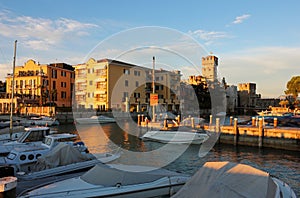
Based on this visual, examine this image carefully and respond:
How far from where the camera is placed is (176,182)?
31.8 feet

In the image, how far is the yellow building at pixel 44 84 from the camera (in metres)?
63.6

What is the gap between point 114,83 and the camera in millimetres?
67125

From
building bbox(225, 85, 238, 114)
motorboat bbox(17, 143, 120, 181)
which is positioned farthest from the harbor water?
building bbox(225, 85, 238, 114)

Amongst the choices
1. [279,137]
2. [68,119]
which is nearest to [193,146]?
[279,137]

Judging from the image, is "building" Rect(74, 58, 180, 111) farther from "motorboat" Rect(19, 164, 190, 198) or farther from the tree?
"motorboat" Rect(19, 164, 190, 198)

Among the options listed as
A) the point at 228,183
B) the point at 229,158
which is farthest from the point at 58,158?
the point at 229,158

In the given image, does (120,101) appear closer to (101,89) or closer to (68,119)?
(101,89)

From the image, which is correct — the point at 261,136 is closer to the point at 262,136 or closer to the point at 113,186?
the point at 262,136

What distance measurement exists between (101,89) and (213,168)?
197 feet

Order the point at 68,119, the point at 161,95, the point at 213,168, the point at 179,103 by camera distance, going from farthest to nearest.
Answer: the point at 179,103, the point at 161,95, the point at 68,119, the point at 213,168

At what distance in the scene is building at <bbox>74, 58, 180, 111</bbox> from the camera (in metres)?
65.0

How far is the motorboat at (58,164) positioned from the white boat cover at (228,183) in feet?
24.4

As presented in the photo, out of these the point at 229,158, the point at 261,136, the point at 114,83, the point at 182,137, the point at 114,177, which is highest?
the point at 114,83

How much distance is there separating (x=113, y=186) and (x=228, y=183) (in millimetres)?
4104
